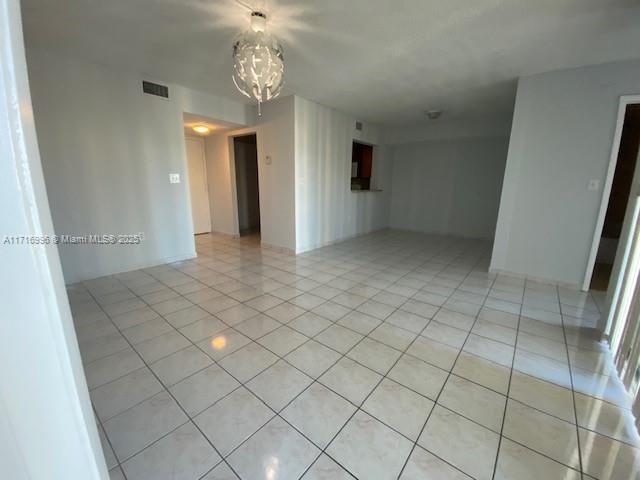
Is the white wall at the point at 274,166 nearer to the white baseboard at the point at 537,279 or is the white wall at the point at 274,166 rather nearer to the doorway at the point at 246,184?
the doorway at the point at 246,184

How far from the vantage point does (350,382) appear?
1.74 metres

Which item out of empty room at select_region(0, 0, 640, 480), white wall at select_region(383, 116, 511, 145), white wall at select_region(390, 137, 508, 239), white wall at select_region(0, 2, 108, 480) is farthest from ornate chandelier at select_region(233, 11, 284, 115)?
white wall at select_region(390, 137, 508, 239)

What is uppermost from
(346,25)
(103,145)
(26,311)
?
(346,25)

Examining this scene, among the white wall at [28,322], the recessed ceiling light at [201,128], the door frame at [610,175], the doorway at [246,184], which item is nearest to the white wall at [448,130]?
the door frame at [610,175]

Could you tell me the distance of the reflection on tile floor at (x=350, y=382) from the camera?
1.27 metres

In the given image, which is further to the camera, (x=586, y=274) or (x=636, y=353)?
(x=586, y=274)

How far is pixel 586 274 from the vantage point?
10.7ft

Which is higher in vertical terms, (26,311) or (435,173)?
(435,173)

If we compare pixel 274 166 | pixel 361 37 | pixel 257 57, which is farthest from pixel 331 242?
pixel 257 57

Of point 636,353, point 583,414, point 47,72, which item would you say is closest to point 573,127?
point 636,353

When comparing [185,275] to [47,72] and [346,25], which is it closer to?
[47,72]

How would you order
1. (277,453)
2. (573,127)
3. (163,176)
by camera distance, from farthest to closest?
(163,176) → (573,127) → (277,453)

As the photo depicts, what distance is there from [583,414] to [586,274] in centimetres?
255

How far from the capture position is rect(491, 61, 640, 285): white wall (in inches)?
118
